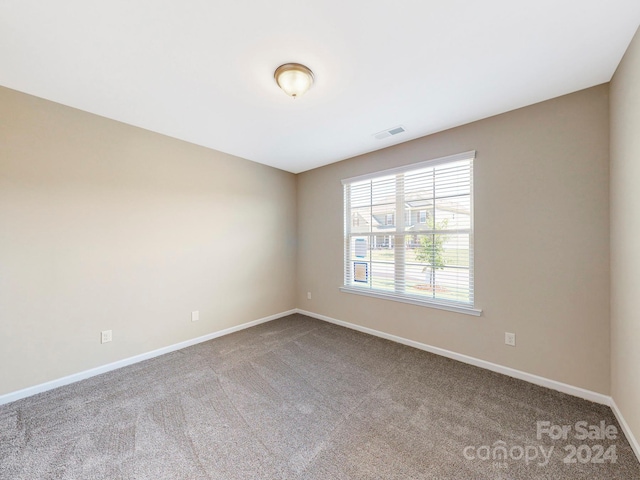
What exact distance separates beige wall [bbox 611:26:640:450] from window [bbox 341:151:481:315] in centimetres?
98

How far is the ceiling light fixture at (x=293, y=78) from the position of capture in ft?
5.96

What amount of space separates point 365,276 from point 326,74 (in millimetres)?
2606

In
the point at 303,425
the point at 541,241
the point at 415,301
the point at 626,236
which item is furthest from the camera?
the point at 415,301

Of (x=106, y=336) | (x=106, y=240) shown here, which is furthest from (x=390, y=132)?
(x=106, y=336)

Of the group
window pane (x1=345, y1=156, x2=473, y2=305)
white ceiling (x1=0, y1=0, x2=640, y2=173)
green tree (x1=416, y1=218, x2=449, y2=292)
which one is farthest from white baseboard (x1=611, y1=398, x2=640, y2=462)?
white ceiling (x1=0, y1=0, x2=640, y2=173)

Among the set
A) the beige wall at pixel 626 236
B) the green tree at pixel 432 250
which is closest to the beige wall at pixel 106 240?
the green tree at pixel 432 250

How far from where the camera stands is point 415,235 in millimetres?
3145

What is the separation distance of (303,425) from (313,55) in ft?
8.60

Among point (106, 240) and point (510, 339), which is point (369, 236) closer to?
point (510, 339)

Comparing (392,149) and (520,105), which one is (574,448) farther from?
(392,149)

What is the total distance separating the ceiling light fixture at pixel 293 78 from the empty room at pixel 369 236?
16mm

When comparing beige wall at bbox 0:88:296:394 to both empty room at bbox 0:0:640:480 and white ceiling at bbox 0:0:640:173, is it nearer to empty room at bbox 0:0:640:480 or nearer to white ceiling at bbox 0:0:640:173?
empty room at bbox 0:0:640:480

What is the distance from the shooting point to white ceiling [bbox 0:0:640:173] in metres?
1.40

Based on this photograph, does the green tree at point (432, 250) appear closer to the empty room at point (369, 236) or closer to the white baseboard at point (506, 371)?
the empty room at point (369, 236)
